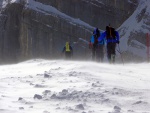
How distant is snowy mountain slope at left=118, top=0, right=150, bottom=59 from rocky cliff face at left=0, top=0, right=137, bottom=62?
39.0 inches

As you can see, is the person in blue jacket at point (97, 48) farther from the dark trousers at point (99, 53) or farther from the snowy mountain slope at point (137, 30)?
the snowy mountain slope at point (137, 30)

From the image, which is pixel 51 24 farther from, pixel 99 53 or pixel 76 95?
pixel 76 95

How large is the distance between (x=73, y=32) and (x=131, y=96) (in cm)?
3309

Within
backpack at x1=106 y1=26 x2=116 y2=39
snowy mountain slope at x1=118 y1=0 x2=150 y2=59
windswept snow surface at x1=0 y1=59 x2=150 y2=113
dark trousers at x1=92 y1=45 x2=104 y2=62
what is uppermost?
snowy mountain slope at x1=118 y1=0 x2=150 y2=59

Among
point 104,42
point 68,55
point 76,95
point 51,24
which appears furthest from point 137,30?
point 76,95

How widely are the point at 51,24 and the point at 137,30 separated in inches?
350

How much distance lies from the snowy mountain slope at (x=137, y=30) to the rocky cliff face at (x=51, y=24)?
99 cm

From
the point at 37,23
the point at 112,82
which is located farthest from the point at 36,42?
the point at 112,82

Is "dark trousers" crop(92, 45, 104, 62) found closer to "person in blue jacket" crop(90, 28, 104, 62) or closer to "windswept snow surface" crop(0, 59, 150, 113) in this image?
"person in blue jacket" crop(90, 28, 104, 62)

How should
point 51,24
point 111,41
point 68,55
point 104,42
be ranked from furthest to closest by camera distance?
point 51,24
point 68,55
point 104,42
point 111,41

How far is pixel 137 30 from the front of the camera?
37750 millimetres

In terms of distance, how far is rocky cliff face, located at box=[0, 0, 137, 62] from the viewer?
124 ft

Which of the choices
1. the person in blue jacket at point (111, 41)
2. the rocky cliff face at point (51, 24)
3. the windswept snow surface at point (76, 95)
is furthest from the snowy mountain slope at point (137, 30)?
the windswept snow surface at point (76, 95)

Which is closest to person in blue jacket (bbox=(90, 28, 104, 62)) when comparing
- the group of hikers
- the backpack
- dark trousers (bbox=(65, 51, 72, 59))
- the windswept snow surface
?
the group of hikers
